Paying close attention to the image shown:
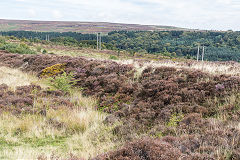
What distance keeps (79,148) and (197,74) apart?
528 cm

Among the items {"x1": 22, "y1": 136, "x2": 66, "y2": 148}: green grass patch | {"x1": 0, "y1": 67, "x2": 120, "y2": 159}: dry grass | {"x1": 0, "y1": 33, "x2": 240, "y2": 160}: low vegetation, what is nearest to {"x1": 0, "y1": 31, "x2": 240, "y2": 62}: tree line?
{"x1": 0, "y1": 33, "x2": 240, "y2": 160}: low vegetation

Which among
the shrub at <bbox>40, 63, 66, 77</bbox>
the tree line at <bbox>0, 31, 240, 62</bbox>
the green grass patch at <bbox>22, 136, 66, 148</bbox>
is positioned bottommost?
the green grass patch at <bbox>22, 136, 66, 148</bbox>

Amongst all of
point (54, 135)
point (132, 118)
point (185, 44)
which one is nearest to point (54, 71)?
point (54, 135)

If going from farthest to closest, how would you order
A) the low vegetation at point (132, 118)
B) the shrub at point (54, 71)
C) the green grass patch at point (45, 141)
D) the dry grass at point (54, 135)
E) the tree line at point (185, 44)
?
1. the tree line at point (185, 44)
2. the shrub at point (54, 71)
3. the green grass patch at point (45, 141)
4. the dry grass at point (54, 135)
5. the low vegetation at point (132, 118)

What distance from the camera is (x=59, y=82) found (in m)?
10.2

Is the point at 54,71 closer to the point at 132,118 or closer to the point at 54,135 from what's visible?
the point at 54,135

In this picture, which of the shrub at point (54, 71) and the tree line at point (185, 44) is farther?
the tree line at point (185, 44)

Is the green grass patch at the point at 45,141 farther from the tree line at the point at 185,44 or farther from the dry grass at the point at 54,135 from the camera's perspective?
the tree line at the point at 185,44

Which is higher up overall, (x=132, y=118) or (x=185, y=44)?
(x=185, y=44)

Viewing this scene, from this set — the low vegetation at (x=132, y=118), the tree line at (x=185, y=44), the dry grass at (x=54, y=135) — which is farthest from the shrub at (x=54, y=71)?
the tree line at (x=185, y=44)

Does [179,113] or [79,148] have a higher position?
[179,113]

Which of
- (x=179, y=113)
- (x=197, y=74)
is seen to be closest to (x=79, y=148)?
(x=179, y=113)

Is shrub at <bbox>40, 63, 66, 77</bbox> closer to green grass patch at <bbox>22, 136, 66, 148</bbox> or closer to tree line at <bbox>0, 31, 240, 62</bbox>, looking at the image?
green grass patch at <bbox>22, 136, 66, 148</bbox>

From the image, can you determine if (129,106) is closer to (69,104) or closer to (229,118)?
(69,104)
